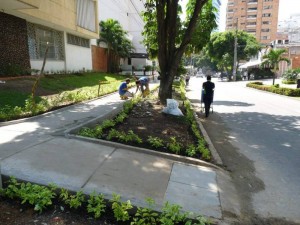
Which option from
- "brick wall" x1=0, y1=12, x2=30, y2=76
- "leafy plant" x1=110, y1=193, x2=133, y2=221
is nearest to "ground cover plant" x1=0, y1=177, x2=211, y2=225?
"leafy plant" x1=110, y1=193, x2=133, y2=221

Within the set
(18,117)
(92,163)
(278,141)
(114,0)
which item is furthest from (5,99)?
(114,0)

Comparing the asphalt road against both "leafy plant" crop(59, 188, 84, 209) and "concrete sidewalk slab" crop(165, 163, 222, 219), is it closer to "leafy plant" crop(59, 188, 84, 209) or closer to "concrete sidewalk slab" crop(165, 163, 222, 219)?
"concrete sidewalk slab" crop(165, 163, 222, 219)

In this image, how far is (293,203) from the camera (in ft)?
15.6

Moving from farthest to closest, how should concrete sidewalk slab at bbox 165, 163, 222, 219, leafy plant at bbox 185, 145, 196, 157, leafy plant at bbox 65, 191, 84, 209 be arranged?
leafy plant at bbox 185, 145, 196, 157, concrete sidewalk slab at bbox 165, 163, 222, 219, leafy plant at bbox 65, 191, 84, 209

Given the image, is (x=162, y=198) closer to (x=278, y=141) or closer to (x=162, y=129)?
(x=162, y=129)

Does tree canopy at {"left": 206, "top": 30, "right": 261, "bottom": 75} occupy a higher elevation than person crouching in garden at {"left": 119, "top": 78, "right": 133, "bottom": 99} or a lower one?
higher

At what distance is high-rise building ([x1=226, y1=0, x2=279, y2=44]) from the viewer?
3907 inches

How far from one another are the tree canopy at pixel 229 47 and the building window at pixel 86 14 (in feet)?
107

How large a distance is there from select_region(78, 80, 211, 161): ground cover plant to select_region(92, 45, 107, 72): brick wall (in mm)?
25379

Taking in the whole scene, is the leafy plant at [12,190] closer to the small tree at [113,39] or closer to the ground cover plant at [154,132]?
the ground cover plant at [154,132]

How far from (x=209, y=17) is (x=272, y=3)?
98855 mm

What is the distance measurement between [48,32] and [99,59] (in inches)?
521

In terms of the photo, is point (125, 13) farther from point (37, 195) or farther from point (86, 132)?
point (37, 195)

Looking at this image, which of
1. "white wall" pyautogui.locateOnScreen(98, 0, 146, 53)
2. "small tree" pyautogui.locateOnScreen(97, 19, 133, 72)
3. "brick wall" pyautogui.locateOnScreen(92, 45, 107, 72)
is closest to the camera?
"brick wall" pyautogui.locateOnScreen(92, 45, 107, 72)
